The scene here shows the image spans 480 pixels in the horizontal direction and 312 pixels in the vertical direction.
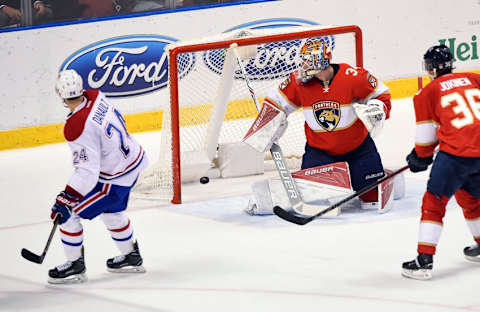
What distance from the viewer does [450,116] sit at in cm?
452

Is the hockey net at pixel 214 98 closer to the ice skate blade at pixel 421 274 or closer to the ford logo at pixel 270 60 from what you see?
the ford logo at pixel 270 60

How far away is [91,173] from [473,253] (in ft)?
5.43

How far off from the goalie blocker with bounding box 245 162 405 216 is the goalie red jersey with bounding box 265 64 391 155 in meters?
→ 0.17

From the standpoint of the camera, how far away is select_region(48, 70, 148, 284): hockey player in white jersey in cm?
465

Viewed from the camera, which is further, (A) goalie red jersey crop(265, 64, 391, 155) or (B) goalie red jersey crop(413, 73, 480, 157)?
(A) goalie red jersey crop(265, 64, 391, 155)

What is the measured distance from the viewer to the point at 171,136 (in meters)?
6.60

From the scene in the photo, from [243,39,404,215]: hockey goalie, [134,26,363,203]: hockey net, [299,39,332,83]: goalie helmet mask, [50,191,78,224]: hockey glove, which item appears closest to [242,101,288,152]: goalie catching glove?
[243,39,404,215]: hockey goalie

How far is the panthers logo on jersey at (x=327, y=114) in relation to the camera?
5.96 metres

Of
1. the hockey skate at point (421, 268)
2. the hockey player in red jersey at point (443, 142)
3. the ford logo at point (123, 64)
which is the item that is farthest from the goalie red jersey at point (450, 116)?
the ford logo at point (123, 64)

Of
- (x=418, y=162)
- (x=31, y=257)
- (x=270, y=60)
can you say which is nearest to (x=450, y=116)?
(x=418, y=162)

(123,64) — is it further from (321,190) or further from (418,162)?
(418,162)

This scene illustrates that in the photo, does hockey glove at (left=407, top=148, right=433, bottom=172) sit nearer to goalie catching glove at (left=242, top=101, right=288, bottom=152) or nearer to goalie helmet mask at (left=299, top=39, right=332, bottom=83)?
goalie helmet mask at (left=299, top=39, right=332, bottom=83)

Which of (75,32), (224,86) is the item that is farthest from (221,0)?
(224,86)

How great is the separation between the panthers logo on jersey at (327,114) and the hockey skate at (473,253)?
1.34 meters
